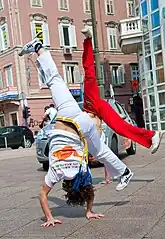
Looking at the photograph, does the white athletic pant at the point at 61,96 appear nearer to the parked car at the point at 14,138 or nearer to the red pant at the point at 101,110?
the red pant at the point at 101,110

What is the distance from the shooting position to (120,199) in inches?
269

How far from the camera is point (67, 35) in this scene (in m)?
42.6

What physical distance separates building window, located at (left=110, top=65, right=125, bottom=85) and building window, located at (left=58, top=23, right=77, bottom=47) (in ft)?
17.1

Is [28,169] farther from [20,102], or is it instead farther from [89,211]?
[20,102]

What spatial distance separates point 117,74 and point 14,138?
65.4ft

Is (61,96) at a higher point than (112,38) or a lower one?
lower

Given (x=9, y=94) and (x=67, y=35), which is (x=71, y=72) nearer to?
(x=67, y=35)

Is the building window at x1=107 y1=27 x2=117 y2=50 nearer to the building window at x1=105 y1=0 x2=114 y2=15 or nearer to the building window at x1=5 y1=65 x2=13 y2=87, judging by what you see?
the building window at x1=105 y1=0 x2=114 y2=15

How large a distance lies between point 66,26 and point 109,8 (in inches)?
232

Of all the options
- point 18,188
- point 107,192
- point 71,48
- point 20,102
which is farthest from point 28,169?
point 71,48

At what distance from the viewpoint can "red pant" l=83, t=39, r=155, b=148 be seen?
6312 mm

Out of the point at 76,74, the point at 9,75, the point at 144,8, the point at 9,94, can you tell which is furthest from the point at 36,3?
the point at 144,8

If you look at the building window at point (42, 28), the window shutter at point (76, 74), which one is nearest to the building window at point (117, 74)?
the window shutter at point (76, 74)

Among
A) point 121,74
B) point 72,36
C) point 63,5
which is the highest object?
point 63,5
